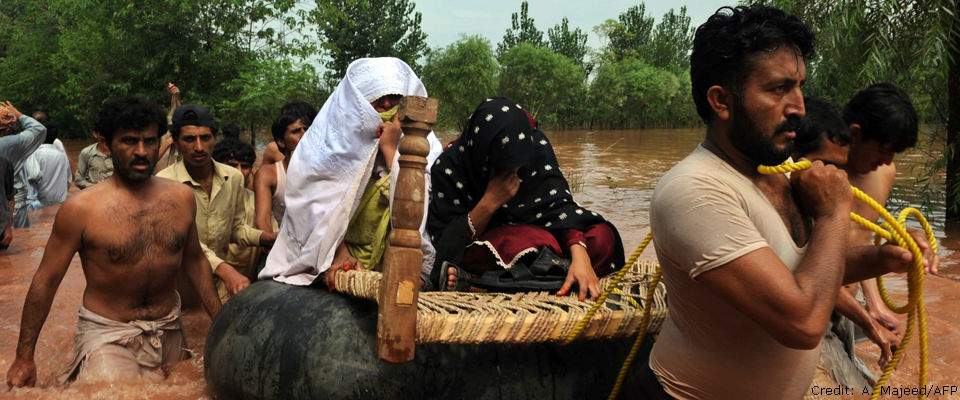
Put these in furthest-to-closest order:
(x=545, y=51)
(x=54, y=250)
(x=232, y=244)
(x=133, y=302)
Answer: (x=545, y=51)
(x=232, y=244)
(x=133, y=302)
(x=54, y=250)

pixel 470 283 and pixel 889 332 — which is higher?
pixel 470 283

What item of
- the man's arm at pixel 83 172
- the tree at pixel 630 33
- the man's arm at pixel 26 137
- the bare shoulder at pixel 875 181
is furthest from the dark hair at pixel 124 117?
the tree at pixel 630 33

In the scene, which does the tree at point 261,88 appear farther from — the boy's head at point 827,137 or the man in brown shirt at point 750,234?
the man in brown shirt at point 750,234

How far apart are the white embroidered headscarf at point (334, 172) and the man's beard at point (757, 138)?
1.73m

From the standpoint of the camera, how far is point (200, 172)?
4.88m

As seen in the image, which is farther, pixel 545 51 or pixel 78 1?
pixel 545 51

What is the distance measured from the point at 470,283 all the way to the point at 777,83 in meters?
1.71

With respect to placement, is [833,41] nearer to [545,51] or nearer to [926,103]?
[926,103]

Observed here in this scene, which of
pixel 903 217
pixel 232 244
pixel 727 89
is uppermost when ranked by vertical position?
pixel 727 89

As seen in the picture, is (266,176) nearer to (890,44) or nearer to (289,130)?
(289,130)

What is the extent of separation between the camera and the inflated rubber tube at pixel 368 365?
9.27 ft

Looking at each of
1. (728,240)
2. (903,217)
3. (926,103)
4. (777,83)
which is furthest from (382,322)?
(926,103)

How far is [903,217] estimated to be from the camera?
1965 millimetres

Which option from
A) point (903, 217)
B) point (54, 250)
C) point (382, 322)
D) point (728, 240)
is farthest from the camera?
point (54, 250)
